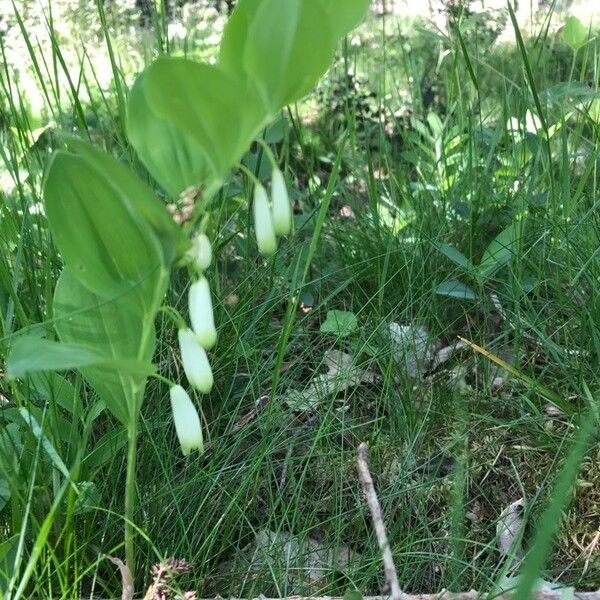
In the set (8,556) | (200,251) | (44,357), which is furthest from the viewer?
(8,556)

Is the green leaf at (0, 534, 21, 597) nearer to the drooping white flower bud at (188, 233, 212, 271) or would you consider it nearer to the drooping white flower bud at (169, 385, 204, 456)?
the drooping white flower bud at (169, 385, 204, 456)

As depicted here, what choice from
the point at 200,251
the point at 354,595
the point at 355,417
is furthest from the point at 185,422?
the point at 355,417

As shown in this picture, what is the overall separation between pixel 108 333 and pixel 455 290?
27.7 inches

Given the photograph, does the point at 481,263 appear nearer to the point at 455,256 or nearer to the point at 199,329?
the point at 455,256

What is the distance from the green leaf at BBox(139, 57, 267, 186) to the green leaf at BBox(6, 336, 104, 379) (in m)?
0.20

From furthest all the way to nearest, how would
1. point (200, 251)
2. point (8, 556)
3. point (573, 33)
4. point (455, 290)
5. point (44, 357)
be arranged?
point (573, 33)
point (455, 290)
point (8, 556)
point (200, 251)
point (44, 357)

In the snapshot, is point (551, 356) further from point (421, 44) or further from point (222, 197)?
point (421, 44)

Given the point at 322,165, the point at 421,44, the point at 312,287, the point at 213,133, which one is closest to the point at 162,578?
the point at 213,133

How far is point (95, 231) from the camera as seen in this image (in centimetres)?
68

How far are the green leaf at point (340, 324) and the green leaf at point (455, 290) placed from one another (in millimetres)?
Result: 155

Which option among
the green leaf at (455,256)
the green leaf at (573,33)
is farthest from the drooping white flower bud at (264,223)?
the green leaf at (573,33)

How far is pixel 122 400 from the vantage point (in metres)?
0.77

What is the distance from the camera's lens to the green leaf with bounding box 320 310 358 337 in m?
1.20

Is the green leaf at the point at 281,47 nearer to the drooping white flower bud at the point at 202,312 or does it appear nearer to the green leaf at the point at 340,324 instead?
the drooping white flower bud at the point at 202,312
